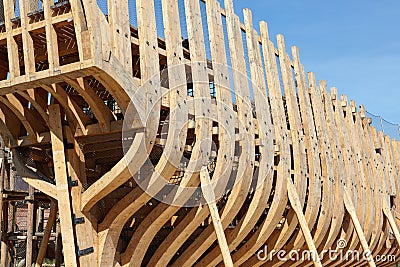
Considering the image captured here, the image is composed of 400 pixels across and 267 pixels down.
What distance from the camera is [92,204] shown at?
703cm

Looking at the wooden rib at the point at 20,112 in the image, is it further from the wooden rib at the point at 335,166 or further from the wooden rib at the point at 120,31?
the wooden rib at the point at 335,166

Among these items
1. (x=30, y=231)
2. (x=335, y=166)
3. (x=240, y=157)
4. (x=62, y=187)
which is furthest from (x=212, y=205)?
(x=30, y=231)

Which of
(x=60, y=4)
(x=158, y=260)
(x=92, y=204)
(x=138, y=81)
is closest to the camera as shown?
(x=60, y=4)

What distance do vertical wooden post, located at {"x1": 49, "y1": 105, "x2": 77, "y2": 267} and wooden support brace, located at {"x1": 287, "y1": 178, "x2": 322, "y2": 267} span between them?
13.3ft

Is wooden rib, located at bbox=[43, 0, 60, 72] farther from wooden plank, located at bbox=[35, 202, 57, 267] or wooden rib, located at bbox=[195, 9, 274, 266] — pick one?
wooden rib, located at bbox=[195, 9, 274, 266]

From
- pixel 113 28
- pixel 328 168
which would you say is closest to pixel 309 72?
pixel 328 168

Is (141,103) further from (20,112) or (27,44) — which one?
(20,112)

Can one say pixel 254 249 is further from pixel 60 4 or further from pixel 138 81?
pixel 60 4

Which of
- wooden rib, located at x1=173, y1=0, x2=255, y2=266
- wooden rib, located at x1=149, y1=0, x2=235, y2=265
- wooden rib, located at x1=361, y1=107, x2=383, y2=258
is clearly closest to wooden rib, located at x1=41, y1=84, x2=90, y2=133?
wooden rib, located at x1=149, y1=0, x2=235, y2=265

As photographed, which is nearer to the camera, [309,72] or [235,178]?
[235,178]

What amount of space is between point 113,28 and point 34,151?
2.97m

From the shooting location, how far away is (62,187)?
6973mm

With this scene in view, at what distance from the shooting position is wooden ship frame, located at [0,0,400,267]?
616cm

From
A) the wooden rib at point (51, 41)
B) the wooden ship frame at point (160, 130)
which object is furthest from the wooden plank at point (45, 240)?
the wooden rib at point (51, 41)
